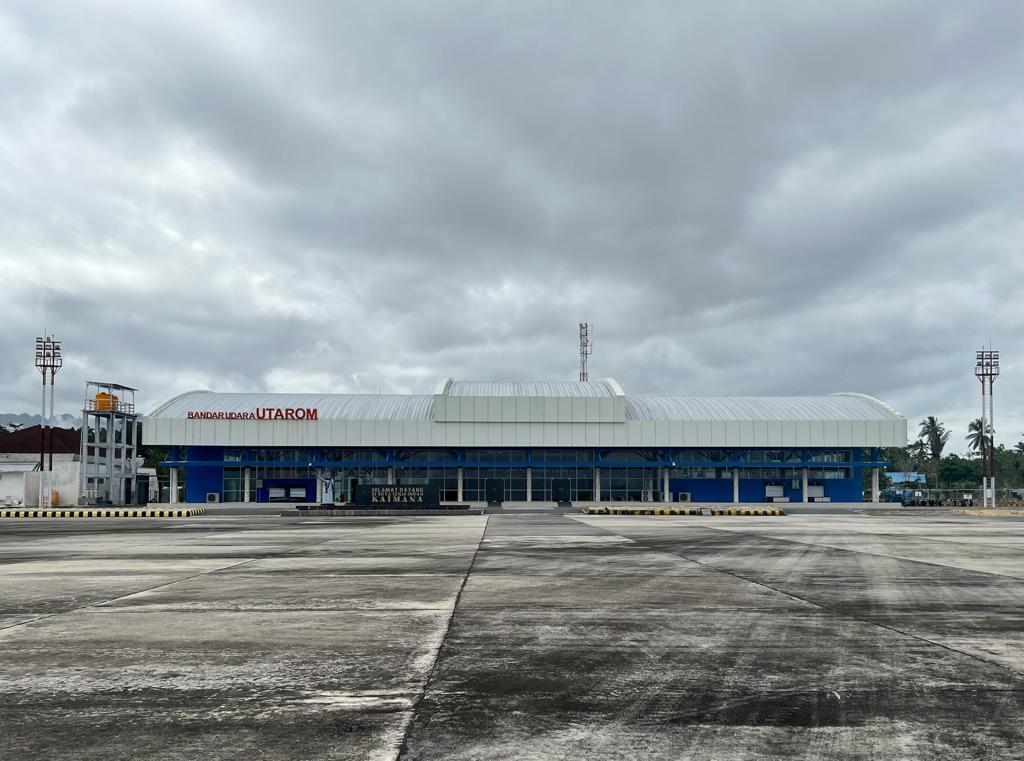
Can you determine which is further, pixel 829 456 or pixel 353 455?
pixel 829 456

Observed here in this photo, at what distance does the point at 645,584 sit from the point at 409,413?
63.3 m

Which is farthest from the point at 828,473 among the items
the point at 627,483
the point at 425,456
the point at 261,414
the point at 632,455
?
the point at 261,414

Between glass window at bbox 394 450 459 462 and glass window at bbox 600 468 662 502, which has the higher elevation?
glass window at bbox 394 450 459 462

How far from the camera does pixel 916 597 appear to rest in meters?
13.3

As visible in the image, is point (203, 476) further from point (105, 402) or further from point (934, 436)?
point (934, 436)

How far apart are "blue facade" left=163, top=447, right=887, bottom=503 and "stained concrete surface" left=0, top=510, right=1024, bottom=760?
5645 cm

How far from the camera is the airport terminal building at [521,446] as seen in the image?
7181 cm

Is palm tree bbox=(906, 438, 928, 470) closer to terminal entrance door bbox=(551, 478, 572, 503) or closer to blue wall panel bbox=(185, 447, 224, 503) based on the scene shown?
terminal entrance door bbox=(551, 478, 572, 503)

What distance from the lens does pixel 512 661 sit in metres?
8.42

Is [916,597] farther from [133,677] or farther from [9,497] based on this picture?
[9,497]

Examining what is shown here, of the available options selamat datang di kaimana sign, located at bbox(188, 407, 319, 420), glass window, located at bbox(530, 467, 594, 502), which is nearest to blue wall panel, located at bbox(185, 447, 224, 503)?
selamat datang di kaimana sign, located at bbox(188, 407, 319, 420)

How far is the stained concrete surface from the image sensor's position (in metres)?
5.95

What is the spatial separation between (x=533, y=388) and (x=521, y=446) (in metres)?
12.8

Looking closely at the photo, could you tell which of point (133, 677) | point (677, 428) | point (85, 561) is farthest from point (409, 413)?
point (133, 677)
